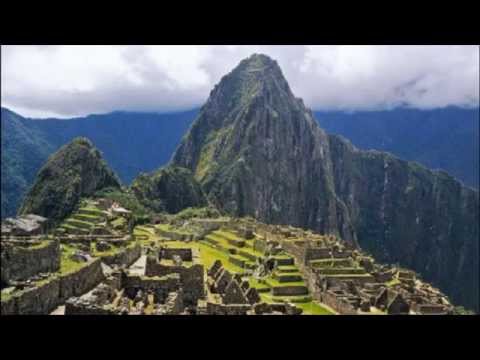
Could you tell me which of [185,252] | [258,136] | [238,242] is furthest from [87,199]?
[258,136]

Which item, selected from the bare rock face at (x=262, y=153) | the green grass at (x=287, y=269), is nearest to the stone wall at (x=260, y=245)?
the green grass at (x=287, y=269)

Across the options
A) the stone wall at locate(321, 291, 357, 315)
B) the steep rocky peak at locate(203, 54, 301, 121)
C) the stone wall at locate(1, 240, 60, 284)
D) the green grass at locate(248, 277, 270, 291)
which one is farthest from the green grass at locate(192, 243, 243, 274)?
the steep rocky peak at locate(203, 54, 301, 121)

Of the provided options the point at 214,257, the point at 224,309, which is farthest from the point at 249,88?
the point at 224,309

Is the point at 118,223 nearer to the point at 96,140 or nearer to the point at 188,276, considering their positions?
the point at 188,276

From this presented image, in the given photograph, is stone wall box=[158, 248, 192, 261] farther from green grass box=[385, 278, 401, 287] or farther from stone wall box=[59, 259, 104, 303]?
green grass box=[385, 278, 401, 287]

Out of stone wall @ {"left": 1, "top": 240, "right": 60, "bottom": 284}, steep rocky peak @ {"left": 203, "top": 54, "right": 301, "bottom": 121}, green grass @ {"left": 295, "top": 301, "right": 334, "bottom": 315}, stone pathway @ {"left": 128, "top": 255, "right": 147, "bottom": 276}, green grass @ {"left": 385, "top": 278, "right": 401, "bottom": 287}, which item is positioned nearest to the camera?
stone wall @ {"left": 1, "top": 240, "right": 60, "bottom": 284}
